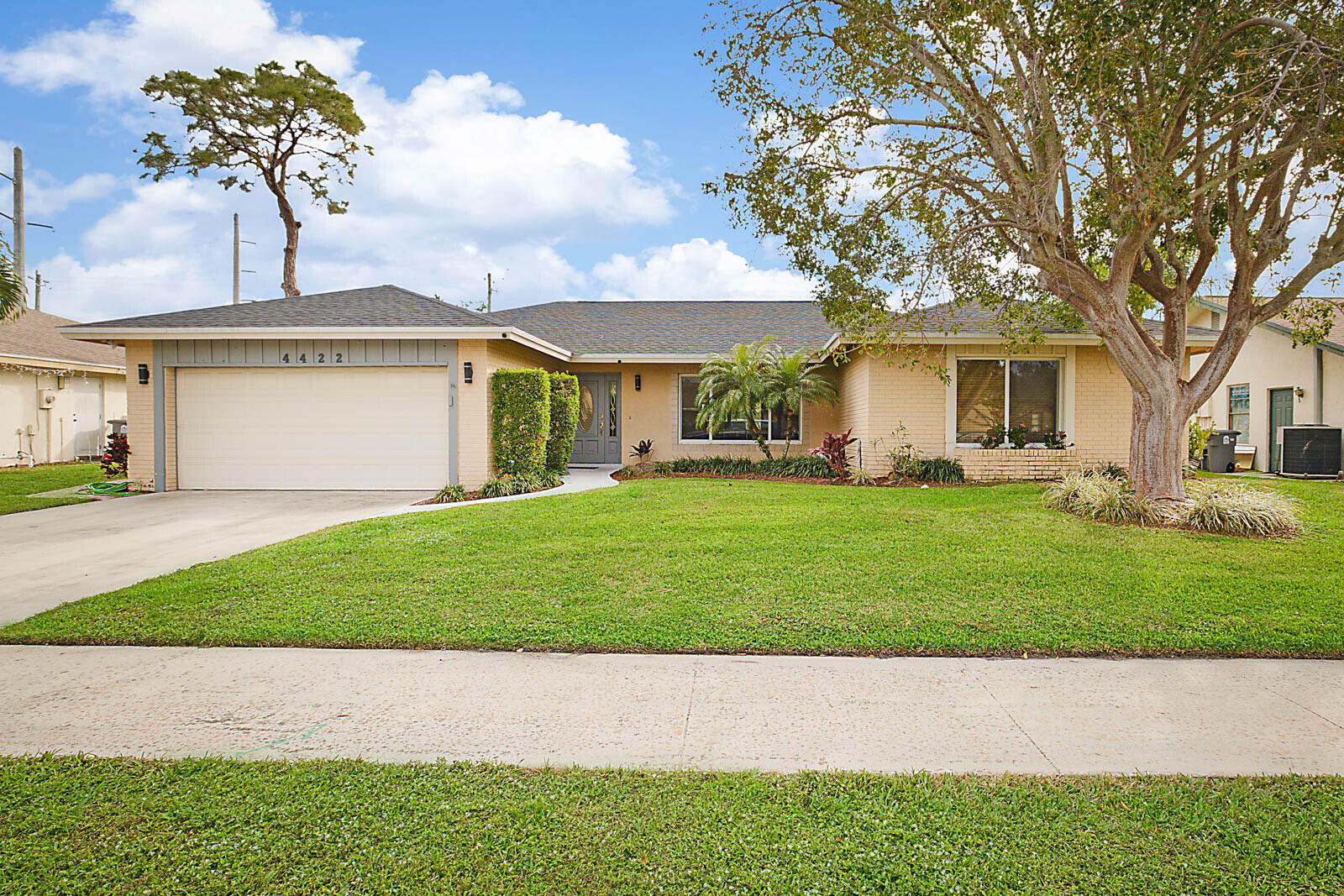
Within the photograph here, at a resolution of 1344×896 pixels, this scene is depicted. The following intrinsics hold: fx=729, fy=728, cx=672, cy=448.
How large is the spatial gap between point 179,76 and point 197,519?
19.2 metres

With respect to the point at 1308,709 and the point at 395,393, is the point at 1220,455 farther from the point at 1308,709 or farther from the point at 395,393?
the point at 395,393

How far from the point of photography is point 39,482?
13641 millimetres

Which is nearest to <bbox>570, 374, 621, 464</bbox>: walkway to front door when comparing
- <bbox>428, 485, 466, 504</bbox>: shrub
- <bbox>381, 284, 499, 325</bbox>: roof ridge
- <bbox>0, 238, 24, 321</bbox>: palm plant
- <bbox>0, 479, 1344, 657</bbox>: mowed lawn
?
<bbox>381, 284, 499, 325</bbox>: roof ridge

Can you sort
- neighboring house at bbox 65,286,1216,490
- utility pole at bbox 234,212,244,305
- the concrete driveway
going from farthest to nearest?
utility pole at bbox 234,212,244,305 < neighboring house at bbox 65,286,1216,490 < the concrete driveway

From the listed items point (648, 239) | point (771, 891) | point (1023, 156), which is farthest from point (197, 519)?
point (648, 239)

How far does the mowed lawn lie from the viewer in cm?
440

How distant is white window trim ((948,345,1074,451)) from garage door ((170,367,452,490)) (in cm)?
885

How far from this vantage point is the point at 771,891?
81.8 inches

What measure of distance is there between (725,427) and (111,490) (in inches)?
439

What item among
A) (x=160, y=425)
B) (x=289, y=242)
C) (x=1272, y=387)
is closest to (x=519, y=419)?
(x=160, y=425)

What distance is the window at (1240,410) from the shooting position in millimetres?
17234

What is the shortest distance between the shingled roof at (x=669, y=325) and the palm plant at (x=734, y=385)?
1355 millimetres

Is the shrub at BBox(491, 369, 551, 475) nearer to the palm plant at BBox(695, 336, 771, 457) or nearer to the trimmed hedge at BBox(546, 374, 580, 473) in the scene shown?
the trimmed hedge at BBox(546, 374, 580, 473)

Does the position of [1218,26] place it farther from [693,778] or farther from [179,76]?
[179,76]
